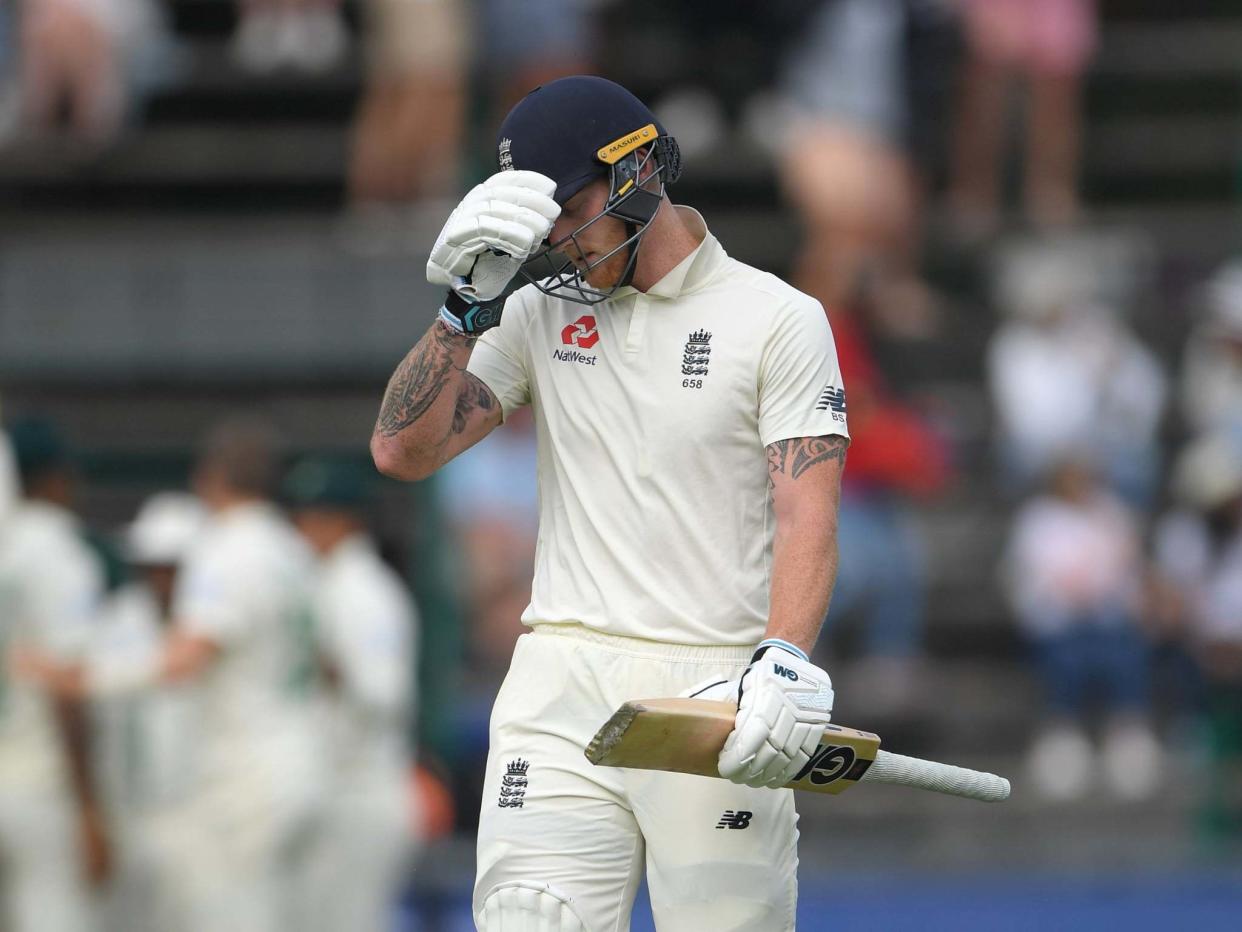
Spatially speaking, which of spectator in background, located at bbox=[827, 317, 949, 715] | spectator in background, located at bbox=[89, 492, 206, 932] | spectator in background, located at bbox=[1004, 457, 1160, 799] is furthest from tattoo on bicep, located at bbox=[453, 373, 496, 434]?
spectator in background, located at bbox=[1004, 457, 1160, 799]

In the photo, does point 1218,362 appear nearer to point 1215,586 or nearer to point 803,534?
point 1215,586

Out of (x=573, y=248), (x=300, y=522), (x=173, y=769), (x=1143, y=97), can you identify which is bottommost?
(x=173, y=769)

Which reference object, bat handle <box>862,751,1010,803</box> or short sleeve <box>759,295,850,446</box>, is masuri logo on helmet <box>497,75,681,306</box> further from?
bat handle <box>862,751,1010,803</box>

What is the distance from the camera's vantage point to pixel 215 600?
808 cm

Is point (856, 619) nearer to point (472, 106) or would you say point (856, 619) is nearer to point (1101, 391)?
point (1101, 391)

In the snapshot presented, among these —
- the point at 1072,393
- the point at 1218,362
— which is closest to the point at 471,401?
the point at 1072,393

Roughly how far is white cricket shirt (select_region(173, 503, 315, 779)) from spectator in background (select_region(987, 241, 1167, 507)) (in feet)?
12.4

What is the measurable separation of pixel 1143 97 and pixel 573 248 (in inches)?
377

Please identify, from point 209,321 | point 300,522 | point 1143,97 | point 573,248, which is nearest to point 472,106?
point 209,321

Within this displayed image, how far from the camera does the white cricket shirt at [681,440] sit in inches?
165

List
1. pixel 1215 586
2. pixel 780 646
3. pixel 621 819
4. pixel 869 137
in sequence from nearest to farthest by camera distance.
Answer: pixel 780 646 → pixel 621 819 → pixel 1215 586 → pixel 869 137

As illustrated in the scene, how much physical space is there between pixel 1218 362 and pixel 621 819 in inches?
283

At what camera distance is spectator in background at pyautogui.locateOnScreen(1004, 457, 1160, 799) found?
10008 mm

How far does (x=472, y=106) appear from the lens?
10.5 metres
